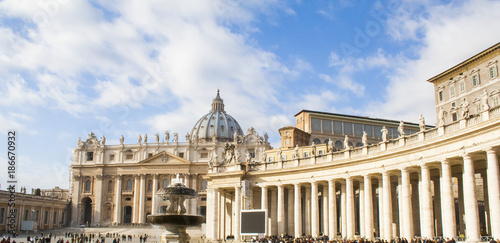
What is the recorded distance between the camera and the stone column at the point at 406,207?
136 feet

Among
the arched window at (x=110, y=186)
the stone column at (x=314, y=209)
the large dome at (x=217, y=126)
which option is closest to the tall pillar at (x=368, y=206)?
the stone column at (x=314, y=209)

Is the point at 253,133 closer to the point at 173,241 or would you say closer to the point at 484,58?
the point at 484,58

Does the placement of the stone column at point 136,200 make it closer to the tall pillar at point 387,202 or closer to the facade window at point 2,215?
the facade window at point 2,215

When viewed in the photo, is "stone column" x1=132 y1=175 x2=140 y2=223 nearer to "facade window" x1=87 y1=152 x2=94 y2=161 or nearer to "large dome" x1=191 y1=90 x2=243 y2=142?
"facade window" x1=87 y1=152 x2=94 y2=161

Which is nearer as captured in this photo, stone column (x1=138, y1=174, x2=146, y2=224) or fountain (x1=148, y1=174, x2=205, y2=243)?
fountain (x1=148, y1=174, x2=205, y2=243)

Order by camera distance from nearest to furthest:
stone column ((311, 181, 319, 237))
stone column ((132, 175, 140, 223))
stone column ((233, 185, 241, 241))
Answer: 1. stone column ((311, 181, 319, 237))
2. stone column ((233, 185, 241, 241))
3. stone column ((132, 175, 140, 223))

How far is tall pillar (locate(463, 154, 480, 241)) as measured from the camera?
113 ft

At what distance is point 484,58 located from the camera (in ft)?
192

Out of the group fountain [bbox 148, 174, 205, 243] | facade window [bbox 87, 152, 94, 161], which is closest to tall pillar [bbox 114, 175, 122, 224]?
facade window [bbox 87, 152, 94, 161]

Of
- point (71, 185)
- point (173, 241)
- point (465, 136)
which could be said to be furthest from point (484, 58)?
point (71, 185)

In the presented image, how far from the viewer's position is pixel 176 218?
105ft

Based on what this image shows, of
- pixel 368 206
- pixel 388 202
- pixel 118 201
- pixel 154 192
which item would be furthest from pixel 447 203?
pixel 118 201

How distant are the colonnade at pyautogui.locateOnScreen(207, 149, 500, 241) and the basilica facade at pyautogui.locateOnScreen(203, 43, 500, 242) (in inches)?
3.1

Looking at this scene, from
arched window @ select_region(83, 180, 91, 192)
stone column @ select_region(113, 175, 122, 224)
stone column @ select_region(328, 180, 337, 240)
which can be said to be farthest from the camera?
arched window @ select_region(83, 180, 91, 192)
